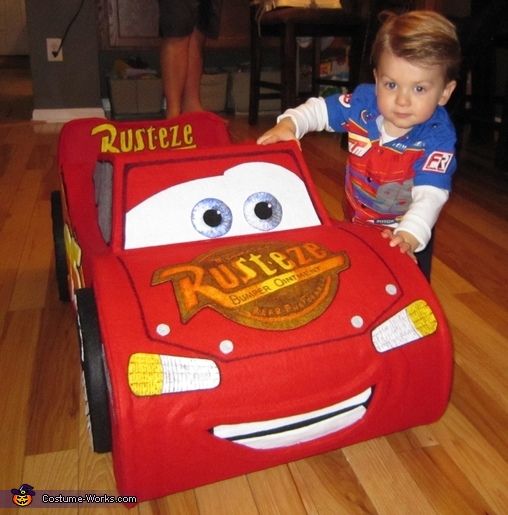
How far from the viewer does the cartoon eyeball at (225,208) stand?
2.36 ft

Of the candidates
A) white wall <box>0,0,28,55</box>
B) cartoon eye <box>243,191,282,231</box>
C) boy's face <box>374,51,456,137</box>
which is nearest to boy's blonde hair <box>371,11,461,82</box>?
boy's face <box>374,51,456,137</box>

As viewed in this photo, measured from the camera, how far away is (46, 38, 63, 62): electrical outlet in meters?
2.52

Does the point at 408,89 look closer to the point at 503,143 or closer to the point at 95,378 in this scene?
the point at 95,378

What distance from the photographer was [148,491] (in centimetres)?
60

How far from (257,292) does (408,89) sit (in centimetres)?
39

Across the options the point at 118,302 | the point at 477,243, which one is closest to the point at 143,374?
the point at 118,302

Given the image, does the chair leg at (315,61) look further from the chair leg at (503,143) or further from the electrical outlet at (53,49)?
the electrical outlet at (53,49)

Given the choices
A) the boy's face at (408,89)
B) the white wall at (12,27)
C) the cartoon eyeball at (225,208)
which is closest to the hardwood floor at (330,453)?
the cartoon eyeball at (225,208)

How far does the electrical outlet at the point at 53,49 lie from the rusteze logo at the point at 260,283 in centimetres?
219

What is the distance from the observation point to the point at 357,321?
631 mm

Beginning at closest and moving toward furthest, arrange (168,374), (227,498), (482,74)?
(168,374) < (227,498) < (482,74)

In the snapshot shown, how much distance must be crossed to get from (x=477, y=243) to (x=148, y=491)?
1.04 metres

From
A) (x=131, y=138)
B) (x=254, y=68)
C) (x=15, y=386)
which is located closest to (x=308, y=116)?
(x=131, y=138)

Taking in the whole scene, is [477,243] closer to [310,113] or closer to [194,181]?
[310,113]
